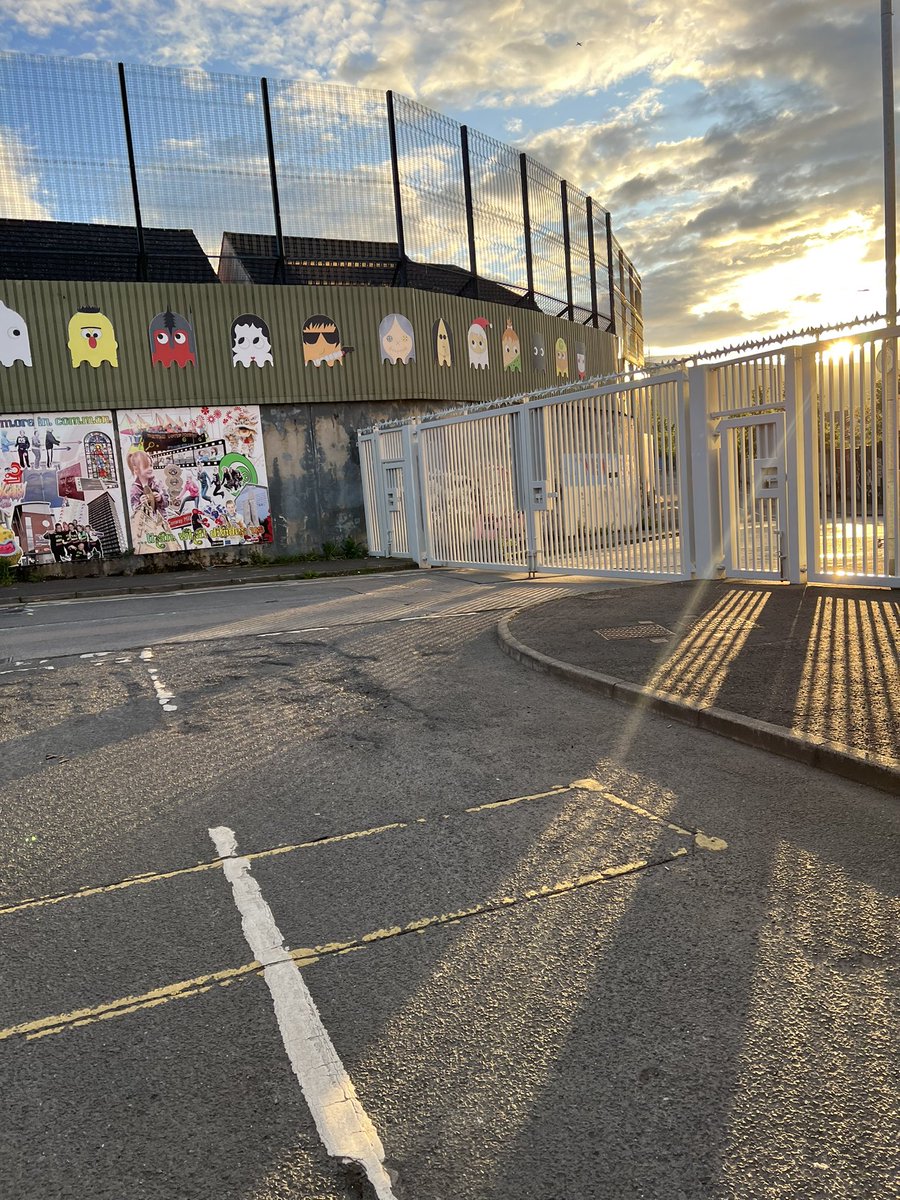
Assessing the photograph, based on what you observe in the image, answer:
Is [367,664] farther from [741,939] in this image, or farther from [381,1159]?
[381,1159]

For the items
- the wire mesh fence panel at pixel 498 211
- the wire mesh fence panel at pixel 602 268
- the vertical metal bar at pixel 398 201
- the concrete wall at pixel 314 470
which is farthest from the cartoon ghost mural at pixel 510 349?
the wire mesh fence panel at pixel 602 268

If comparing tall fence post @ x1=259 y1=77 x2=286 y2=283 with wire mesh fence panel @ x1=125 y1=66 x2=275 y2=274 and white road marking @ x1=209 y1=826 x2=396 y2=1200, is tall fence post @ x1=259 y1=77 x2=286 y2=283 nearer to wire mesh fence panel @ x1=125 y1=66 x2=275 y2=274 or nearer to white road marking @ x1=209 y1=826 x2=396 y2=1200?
wire mesh fence panel @ x1=125 y1=66 x2=275 y2=274

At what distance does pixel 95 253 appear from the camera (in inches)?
840

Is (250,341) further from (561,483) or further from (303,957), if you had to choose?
(303,957)

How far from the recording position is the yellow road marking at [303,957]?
9.27 ft

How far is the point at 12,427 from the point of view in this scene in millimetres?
19656

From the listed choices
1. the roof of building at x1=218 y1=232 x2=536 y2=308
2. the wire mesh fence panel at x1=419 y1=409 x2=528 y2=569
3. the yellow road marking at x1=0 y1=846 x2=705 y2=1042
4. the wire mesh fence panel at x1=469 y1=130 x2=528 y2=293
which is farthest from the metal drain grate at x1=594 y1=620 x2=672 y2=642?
the wire mesh fence panel at x1=469 y1=130 x2=528 y2=293

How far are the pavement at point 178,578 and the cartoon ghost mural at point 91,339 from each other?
4.65m

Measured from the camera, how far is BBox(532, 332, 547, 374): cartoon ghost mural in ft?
90.4

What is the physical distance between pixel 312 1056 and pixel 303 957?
58cm

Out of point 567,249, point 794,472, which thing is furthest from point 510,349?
point 794,472

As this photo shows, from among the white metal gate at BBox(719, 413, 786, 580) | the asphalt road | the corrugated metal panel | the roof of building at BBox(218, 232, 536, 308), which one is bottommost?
the asphalt road

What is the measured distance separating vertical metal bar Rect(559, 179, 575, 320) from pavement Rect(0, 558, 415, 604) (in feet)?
47.2

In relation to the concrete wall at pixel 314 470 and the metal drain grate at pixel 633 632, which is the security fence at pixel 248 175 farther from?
the metal drain grate at pixel 633 632
